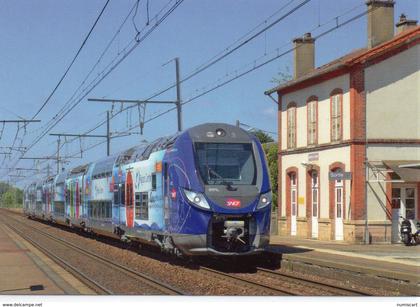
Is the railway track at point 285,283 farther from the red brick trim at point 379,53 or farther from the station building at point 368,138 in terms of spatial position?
→ the red brick trim at point 379,53

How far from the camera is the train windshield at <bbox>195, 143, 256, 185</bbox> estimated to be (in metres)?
11.9

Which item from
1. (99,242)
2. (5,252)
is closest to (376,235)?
(99,242)

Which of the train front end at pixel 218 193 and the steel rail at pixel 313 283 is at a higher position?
the train front end at pixel 218 193

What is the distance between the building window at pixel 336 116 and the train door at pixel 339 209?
4.99 ft

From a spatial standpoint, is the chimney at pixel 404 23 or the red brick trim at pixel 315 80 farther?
the chimney at pixel 404 23

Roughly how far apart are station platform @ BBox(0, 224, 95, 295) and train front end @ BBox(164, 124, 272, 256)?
2.25 m

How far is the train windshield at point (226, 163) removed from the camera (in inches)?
468

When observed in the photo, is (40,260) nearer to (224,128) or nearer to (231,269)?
(231,269)

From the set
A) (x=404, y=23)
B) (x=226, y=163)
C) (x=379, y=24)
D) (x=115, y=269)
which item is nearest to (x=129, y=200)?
(x=115, y=269)

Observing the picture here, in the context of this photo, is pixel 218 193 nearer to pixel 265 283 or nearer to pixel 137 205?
pixel 265 283

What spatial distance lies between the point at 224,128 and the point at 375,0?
1176 cm

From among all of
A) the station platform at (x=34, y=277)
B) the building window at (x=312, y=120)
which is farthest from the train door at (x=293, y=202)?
the station platform at (x=34, y=277)

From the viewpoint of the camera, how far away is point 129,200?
1602 cm

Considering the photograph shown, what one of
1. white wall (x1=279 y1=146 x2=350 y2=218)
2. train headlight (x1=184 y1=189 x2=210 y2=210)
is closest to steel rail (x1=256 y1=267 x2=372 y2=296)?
train headlight (x1=184 y1=189 x2=210 y2=210)
